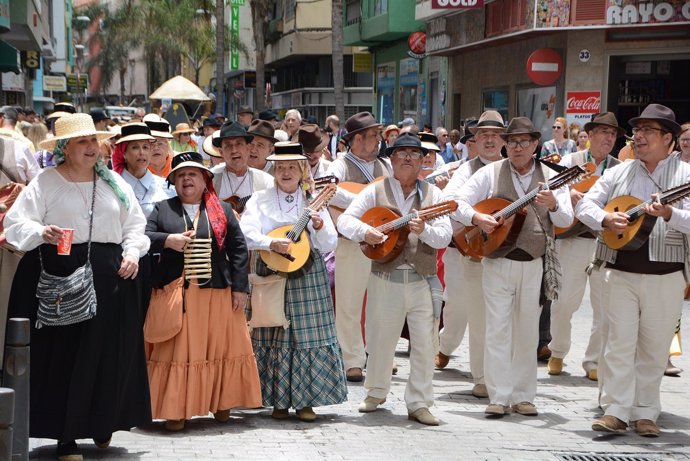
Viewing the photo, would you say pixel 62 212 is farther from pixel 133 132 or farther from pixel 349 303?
pixel 349 303

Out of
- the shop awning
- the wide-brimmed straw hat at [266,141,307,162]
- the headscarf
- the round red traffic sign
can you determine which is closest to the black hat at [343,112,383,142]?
the wide-brimmed straw hat at [266,141,307,162]

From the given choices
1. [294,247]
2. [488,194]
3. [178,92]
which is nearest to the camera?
[294,247]

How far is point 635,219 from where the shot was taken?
312 inches

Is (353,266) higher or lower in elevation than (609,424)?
higher

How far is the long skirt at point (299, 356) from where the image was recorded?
8164 mm

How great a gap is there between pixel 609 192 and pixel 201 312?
3.01m

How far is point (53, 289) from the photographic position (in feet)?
22.4

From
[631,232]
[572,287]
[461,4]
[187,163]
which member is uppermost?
[461,4]

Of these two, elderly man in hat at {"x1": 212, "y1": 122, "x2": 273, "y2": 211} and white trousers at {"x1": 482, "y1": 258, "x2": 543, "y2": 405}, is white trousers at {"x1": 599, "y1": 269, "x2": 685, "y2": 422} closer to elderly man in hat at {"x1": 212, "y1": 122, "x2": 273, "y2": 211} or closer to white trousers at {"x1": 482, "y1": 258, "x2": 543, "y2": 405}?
white trousers at {"x1": 482, "y1": 258, "x2": 543, "y2": 405}

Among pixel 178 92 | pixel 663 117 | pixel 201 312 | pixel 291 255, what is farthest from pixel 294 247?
pixel 178 92

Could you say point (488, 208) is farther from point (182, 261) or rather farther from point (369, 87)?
point (369, 87)

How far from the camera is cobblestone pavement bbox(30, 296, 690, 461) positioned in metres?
7.33

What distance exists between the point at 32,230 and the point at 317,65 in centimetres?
4985

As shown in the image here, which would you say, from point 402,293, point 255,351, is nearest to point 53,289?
point 255,351
